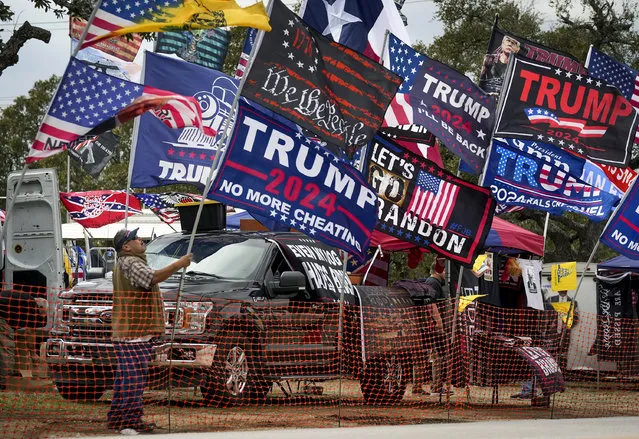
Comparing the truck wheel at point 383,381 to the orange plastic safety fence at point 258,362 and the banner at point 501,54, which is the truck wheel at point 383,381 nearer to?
the orange plastic safety fence at point 258,362

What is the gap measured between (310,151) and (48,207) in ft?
20.2

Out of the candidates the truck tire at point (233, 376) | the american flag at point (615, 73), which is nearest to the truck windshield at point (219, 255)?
the truck tire at point (233, 376)

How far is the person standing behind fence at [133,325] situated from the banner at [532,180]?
574 cm

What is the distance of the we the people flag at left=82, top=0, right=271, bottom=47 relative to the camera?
9586mm

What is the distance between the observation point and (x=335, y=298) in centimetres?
1303

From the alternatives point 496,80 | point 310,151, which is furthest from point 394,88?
point 496,80

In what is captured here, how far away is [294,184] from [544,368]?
4370mm

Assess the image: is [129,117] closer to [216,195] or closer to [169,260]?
[216,195]

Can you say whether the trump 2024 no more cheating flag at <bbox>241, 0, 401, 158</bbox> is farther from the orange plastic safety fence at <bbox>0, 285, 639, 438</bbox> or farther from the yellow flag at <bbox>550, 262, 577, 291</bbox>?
the yellow flag at <bbox>550, 262, 577, 291</bbox>

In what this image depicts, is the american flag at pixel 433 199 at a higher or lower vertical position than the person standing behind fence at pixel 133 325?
higher

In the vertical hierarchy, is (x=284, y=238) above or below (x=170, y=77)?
below

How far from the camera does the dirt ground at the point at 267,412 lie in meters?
10.0

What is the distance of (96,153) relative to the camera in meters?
24.0

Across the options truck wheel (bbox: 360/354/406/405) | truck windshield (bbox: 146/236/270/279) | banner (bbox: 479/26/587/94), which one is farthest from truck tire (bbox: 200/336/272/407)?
banner (bbox: 479/26/587/94)
